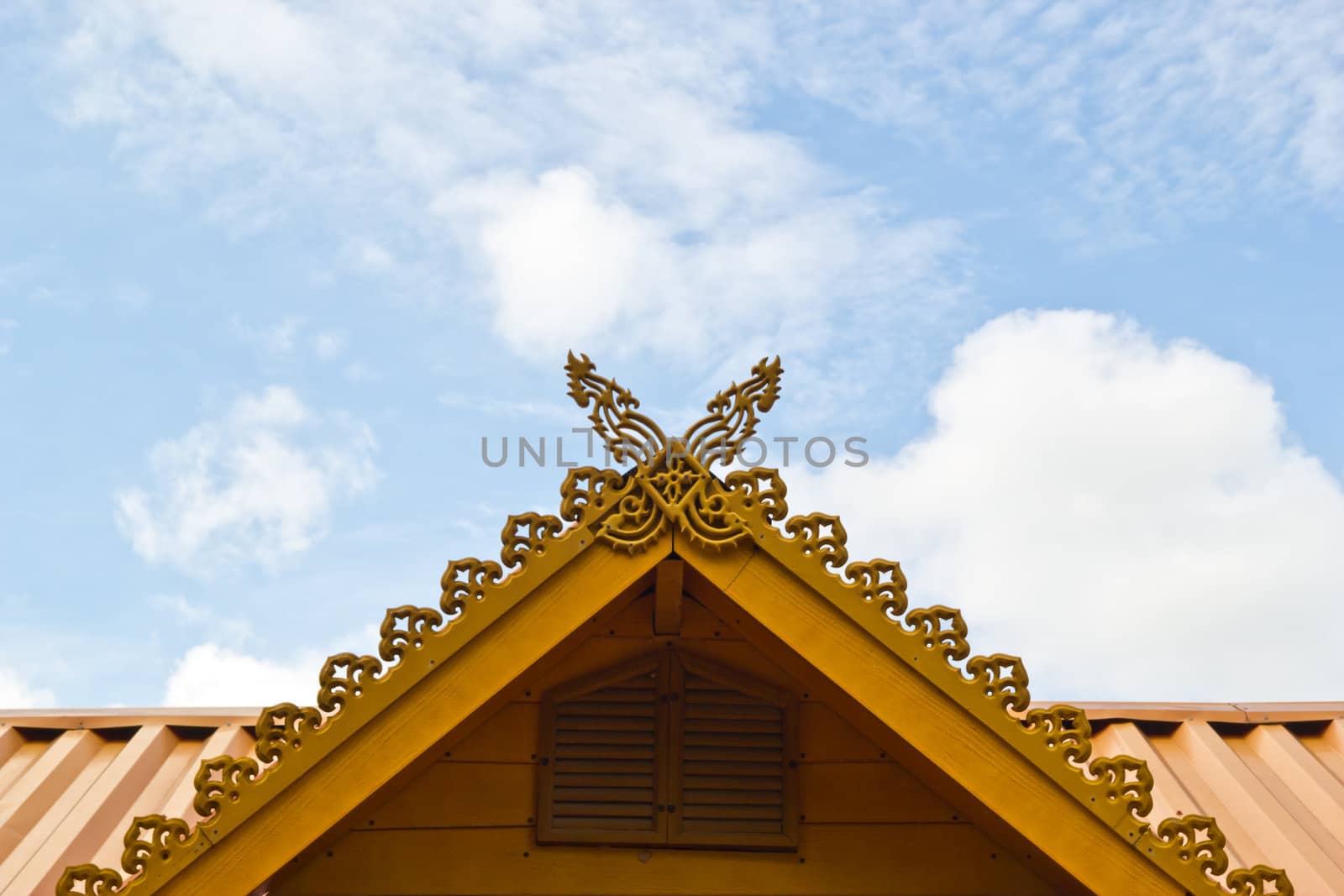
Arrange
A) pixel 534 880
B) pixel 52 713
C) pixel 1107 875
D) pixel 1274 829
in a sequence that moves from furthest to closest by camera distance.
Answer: pixel 52 713 < pixel 1274 829 < pixel 534 880 < pixel 1107 875

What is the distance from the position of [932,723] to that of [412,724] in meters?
1.74

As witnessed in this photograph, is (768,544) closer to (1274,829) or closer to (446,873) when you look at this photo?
(446,873)

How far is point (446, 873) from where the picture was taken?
16.0 ft

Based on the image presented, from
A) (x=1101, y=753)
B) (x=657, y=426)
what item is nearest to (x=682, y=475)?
(x=657, y=426)

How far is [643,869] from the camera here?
4.90m

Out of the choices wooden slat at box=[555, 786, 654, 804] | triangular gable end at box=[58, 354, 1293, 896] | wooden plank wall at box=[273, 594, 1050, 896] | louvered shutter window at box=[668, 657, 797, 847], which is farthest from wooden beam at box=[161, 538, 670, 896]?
louvered shutter window at box=[668, 657, 797, 847]

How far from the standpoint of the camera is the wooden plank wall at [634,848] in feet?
16.0

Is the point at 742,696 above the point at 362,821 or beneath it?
above

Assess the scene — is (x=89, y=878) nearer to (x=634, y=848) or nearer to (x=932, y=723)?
(x=634, y=848)

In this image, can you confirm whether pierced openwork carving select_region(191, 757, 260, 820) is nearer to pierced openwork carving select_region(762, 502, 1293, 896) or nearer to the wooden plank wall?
the wooden plank wall

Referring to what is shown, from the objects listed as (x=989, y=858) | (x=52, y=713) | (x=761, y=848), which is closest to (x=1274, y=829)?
(x=989, y=858)

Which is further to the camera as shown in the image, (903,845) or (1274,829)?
(1274,829)

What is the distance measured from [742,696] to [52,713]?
3895mm

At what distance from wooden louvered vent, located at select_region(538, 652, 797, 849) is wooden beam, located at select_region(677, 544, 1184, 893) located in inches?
25.0
